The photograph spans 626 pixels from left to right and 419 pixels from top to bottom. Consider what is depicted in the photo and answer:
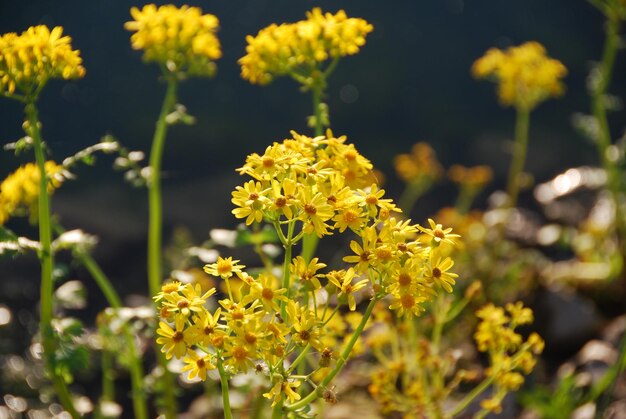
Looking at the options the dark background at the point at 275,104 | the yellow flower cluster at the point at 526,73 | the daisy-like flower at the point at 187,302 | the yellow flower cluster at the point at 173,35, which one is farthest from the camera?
the dark background at the point at 275,104

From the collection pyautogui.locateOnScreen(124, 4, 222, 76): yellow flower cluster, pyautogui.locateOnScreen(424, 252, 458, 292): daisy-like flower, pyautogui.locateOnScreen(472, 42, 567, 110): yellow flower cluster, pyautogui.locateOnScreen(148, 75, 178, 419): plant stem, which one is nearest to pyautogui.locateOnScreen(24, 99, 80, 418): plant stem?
pyautogui.locateOnScreen(148, 75, 178, 419): plant stem

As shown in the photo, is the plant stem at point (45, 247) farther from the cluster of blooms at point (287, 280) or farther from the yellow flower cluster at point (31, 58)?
the cluster of blooms at point (287, 280)

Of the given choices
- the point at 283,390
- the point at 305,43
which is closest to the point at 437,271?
the point at 283,390

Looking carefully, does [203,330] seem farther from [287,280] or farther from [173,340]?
[287,280]

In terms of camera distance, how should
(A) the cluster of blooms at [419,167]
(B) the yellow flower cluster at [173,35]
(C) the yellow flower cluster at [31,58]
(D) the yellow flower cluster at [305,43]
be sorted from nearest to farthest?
(C) the yellow flower cluster at [31,58] → (D) the yellow flower cluster at [305,43] → (B) the yellow flower cluster at [173,35] → (A) the cluster of blooms at [419,167]

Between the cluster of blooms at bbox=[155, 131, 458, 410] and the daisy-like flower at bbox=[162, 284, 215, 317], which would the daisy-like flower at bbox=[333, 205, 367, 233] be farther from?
the daisy-like flower at bbox=[162, 284, 215, 317]

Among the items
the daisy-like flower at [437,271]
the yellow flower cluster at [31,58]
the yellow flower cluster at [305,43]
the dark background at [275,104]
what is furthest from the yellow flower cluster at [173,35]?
the dark background at [275,104]

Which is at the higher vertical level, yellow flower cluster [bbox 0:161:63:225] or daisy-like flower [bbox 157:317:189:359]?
yellow flower cluster [bbox 0:161:63:225]

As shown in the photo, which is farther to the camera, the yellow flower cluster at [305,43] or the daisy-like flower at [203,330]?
the yellow flower cluster at [305,43]
